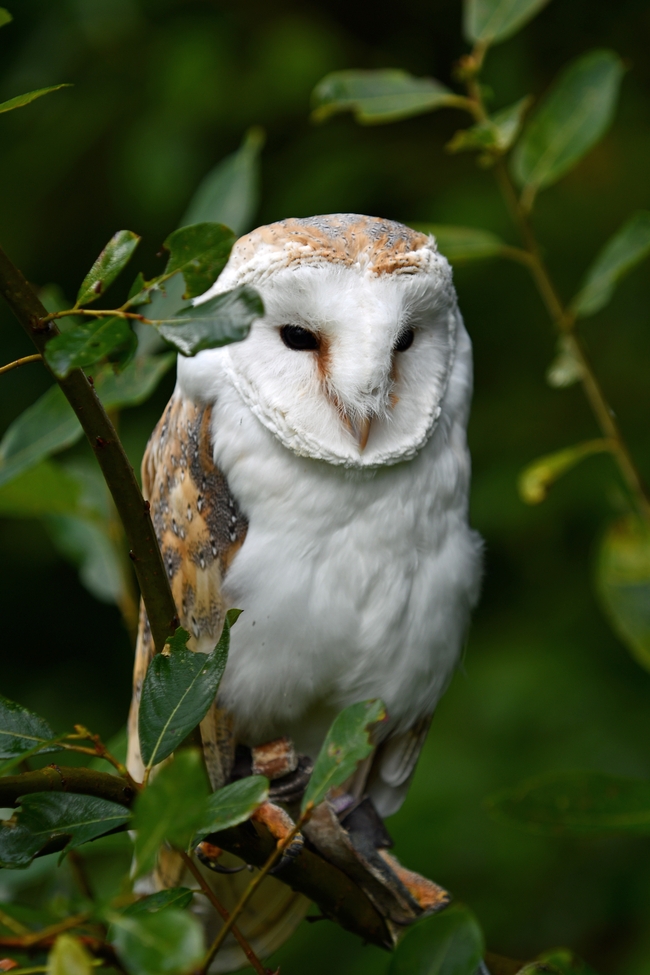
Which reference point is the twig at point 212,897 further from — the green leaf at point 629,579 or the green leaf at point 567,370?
the green leaf at point 567,370

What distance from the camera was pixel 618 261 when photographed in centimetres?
148

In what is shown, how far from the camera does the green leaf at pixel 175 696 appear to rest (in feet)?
2.64

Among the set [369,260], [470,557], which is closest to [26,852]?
[369,260]

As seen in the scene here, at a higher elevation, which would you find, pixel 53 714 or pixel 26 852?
pixel 26 852

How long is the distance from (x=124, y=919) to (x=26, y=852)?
0.73 feet

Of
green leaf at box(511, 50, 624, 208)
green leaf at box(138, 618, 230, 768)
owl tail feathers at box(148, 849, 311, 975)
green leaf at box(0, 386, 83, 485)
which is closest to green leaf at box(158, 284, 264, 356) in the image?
green leaf at box(138, 618, 230, 768)

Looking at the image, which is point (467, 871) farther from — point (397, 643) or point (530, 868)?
point (397, 643)

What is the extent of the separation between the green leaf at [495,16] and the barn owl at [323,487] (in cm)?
41

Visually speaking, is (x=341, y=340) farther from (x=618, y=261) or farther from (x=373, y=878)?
(x=373, y=878)

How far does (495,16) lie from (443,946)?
1.29 meters

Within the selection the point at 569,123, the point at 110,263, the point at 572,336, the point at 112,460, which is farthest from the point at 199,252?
the point at 569,123

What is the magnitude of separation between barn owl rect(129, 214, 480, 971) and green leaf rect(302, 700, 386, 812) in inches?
21.2

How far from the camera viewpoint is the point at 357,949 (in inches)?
98.0

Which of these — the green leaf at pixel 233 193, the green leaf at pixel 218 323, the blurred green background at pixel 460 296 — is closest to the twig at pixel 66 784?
the green leaf at pixel 218 323
